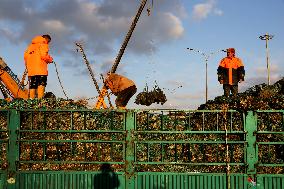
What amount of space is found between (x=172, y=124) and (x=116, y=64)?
6484 mm

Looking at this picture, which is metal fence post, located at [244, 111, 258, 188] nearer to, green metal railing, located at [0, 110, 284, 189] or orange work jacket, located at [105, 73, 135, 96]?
green metal railing, located at [0, 110, 284, 189]

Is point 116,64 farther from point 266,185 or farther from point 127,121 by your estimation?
point 266,185

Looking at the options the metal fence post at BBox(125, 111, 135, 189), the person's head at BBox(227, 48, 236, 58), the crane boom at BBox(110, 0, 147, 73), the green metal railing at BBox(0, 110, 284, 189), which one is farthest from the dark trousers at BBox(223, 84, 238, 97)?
the metal fence post at BBox(125, 111, 135, 189)

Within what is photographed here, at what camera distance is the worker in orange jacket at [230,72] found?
13648 mm

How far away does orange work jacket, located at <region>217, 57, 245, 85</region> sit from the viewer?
13.6 m

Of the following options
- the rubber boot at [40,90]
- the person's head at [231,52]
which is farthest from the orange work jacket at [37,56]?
the person's head at [231,52]

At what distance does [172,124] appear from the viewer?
8.20 m

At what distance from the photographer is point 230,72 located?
13.6m

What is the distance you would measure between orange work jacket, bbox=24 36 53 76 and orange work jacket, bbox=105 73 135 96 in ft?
8.45

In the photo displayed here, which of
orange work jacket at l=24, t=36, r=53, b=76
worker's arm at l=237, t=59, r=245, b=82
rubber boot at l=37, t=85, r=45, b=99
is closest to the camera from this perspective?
orange work jacket at l=24, t=36, r=53, b=76

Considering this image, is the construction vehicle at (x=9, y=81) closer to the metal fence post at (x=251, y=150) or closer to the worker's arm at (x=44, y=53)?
the worker's arm at (x=44, y=53)

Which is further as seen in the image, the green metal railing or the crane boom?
the crane boom

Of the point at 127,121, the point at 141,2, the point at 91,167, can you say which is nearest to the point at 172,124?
the point at 127,121

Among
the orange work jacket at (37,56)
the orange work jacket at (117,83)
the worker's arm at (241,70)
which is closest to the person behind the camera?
the orange work jacket at (117,83)
